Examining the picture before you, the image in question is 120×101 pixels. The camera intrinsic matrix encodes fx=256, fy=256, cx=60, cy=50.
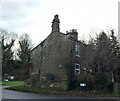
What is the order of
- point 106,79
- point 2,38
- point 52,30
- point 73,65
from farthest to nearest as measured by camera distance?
point 2,38 < point 52,30 < point 73,65 < point 106,79

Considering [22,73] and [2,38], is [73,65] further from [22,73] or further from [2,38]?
[2,38]

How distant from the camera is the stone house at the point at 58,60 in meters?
31.5

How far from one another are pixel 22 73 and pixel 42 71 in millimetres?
24494

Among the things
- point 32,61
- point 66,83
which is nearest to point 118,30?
point 66,83

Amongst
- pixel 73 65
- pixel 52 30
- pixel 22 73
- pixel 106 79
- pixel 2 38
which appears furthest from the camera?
pixel 2 38

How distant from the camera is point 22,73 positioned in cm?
6219

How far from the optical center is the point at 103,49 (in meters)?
30.0

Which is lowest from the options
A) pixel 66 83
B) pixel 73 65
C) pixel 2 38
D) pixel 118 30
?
pixel 66 83

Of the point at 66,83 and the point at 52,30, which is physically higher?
the point at 52,30

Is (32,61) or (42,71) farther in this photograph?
(32,61)

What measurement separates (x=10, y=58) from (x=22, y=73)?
5.17 meters

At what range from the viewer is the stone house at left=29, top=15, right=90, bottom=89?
3147 cm

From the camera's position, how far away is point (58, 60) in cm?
3616

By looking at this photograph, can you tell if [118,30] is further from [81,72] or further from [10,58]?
[10,58]
